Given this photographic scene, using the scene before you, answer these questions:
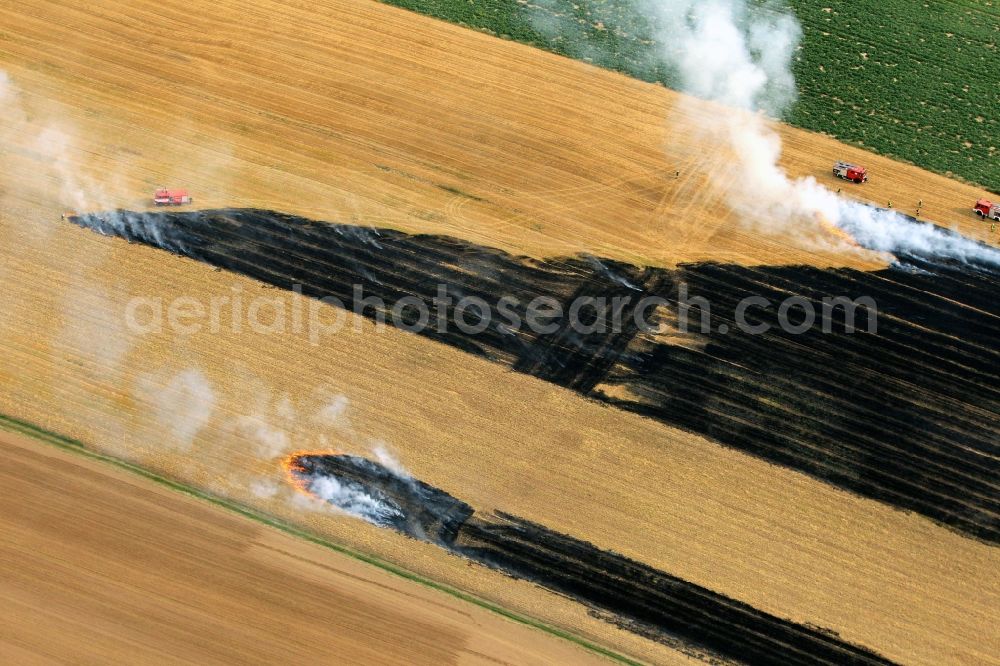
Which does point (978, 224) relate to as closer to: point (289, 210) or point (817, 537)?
point (817, 537)

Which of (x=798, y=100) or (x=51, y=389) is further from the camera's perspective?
(x=798, y=100)

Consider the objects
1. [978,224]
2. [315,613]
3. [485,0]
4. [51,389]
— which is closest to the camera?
[315,613]

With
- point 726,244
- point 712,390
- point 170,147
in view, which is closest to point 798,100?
point 726,244

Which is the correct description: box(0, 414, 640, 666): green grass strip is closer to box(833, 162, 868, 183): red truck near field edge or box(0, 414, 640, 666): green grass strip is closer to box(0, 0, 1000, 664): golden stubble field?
box(0, 0, 1000, 664): golden stubble field

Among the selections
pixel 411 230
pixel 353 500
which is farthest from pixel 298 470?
pixel 411 230

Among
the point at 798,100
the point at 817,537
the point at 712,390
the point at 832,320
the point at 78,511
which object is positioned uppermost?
the point at 798,100

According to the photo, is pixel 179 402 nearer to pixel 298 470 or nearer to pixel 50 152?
pixel 298 470
